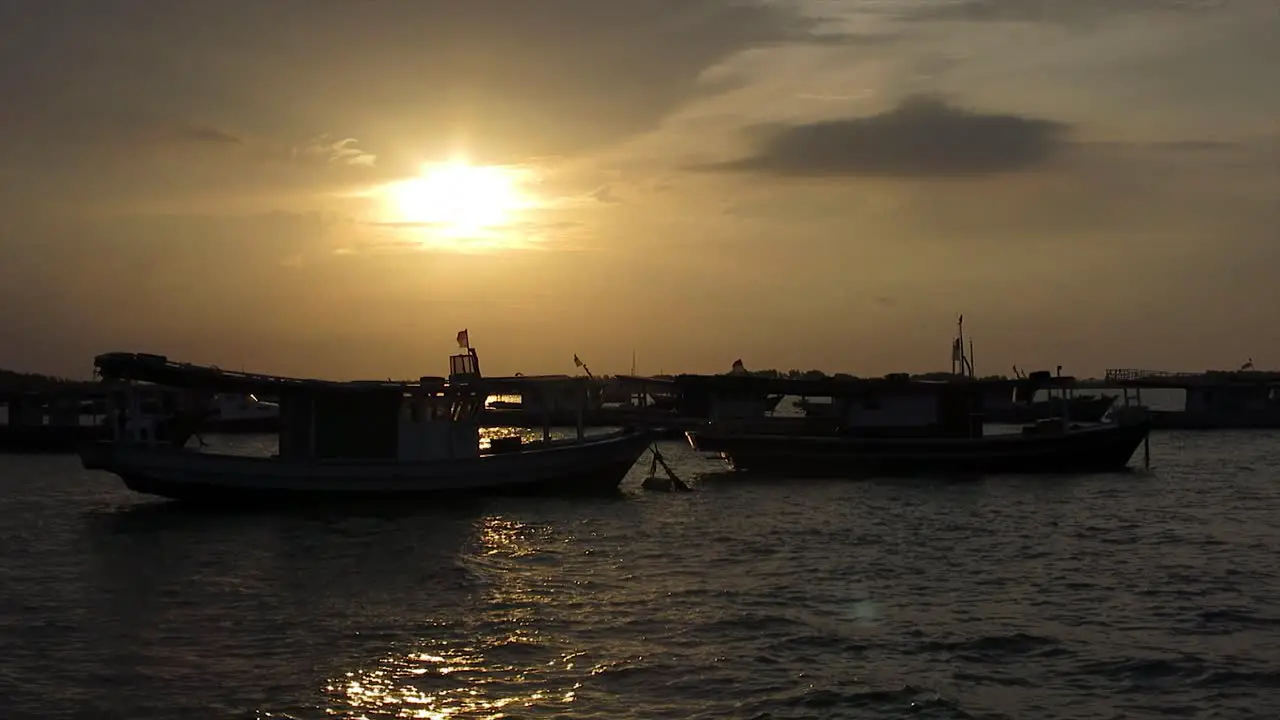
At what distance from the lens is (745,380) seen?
2028 inches

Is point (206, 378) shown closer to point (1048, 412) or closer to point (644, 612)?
point (644, 612)

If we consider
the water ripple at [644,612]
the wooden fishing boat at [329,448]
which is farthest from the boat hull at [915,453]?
the wooden fishing boat at [329,448]

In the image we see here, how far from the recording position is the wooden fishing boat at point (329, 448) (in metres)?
35.7

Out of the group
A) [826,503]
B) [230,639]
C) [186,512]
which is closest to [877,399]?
[826,503]

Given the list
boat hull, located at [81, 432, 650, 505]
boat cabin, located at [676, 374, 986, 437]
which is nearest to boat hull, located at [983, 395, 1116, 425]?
boat cabin, located at [676, 374, 986, 437]

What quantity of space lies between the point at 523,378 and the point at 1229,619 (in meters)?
23.9

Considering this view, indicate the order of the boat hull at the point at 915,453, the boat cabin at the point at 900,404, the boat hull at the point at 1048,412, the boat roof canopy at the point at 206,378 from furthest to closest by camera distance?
the boat hull at the point at 1048,412, the boat cabin at the point at 900,404, the boat hull at the point at 915,453, the boat roof canopy at the point at 206,378

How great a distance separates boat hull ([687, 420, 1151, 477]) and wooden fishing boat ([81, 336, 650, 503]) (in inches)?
525

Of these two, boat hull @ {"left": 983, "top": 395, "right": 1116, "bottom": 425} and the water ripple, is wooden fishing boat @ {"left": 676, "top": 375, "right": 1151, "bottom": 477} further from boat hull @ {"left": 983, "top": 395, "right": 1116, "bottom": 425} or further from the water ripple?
boat hull @ {"left": 983, "top": 395, "right": 1116, "bottom": 425}

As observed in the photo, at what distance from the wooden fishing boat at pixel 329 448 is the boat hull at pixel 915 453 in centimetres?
1335

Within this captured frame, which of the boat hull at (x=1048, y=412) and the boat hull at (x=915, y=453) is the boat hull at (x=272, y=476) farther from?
the boat hull at (x=1048, y=412)

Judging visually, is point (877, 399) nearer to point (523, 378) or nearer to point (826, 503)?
point (826, 503)

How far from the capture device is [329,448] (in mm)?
36812

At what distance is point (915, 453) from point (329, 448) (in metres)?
23.3
